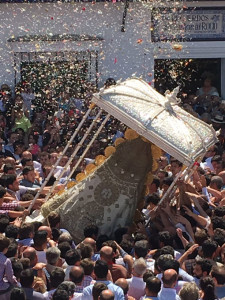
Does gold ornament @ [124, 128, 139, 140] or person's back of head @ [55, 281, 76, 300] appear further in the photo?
gold ornament @ [124, 128, 139, 140]

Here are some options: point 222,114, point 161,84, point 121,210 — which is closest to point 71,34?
point 161,84

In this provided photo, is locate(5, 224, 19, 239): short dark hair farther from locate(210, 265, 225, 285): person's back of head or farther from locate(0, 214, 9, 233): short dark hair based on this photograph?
locate(210, 265, 225, 285): person's back of head

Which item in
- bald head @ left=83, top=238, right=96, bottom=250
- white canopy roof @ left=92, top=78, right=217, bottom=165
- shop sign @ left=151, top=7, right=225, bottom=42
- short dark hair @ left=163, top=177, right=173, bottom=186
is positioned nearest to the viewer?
bald head @ left=83, top=238, right=96, bottom=250

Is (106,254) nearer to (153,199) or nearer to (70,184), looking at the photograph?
(153,199)

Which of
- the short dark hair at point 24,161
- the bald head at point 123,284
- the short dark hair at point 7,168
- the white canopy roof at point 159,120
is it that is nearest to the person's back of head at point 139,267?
the bald head at point 123,284

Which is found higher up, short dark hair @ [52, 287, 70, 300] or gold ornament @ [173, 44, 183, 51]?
gold ornament @ [173, 44, 183, 51]

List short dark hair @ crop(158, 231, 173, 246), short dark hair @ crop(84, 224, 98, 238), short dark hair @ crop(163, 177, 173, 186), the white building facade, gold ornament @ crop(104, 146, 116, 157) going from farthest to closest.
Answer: the white building facade, short dark hair @ crop(163, 177, 173, 186), gold ornament @ crop(104, 146, 116, 157), short dark hair @ crop(84, 224, 98, 238), short dark hair @ crop(158, 231, 173, 246)

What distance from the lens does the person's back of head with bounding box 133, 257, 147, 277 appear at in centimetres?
878

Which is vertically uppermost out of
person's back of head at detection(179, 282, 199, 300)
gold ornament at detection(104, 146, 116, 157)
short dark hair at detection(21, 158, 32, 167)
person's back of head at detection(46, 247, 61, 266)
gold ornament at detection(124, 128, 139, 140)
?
gold ornament at detection(124, 128, 139, 140)

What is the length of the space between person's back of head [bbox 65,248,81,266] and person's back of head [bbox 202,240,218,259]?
1.28m

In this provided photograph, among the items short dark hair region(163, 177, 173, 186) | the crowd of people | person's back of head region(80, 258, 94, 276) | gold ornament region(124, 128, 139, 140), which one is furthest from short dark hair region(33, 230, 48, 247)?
short dark hair region(163, 177, 173, 186)

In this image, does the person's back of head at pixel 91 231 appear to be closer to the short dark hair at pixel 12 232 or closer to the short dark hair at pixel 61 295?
the short dark hair at pixel 12 232

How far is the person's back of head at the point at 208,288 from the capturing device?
27.4 ft

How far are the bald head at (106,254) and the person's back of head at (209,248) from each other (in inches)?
36.5
